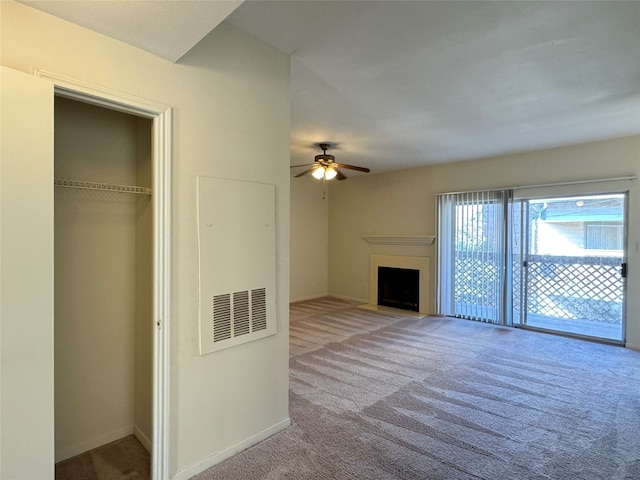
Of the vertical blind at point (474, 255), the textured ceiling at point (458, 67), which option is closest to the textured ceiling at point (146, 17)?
the textured ceiling at point (458, 67)

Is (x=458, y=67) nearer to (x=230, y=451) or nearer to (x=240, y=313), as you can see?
(x=240, y=313)

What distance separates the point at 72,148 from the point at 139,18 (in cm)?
102

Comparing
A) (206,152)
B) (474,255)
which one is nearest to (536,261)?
(474,255)

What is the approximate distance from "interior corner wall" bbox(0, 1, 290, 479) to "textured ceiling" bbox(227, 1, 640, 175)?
0.35 metres

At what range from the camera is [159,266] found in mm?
1729

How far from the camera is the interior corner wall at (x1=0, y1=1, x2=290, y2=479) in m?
1.49

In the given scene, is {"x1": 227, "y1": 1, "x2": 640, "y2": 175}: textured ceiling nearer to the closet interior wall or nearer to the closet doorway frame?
the closet doorway frame

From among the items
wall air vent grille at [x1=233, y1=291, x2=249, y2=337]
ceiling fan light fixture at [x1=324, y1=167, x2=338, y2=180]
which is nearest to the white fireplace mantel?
ceiling fan light fixture at [x1=324, y1=167, x2=338, y2=180]

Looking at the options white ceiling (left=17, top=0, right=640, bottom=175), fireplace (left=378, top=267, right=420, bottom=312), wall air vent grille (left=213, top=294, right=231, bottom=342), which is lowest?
fireplace (left=378, top=267, right=420, bottom=312)

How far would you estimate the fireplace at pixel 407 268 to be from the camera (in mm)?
5832

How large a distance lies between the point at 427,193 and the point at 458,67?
11.8 ft

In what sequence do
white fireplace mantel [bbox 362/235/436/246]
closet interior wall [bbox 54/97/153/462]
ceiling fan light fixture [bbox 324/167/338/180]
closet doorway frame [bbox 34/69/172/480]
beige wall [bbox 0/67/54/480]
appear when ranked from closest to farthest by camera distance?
beige wall [bbox 0/67/54/480] < closet doorway frame [bbox 34/69/172/480] < closet interior wall [bbox 54/97/153/462] < ceiling fan light fixture [bbox 324/167/338/180] < white fireplace mantel [bbox 362/235/436/246]

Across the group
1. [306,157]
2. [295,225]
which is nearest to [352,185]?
[295,225]

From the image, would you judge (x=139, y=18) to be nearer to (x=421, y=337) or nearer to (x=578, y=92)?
(x=578, y=92)
